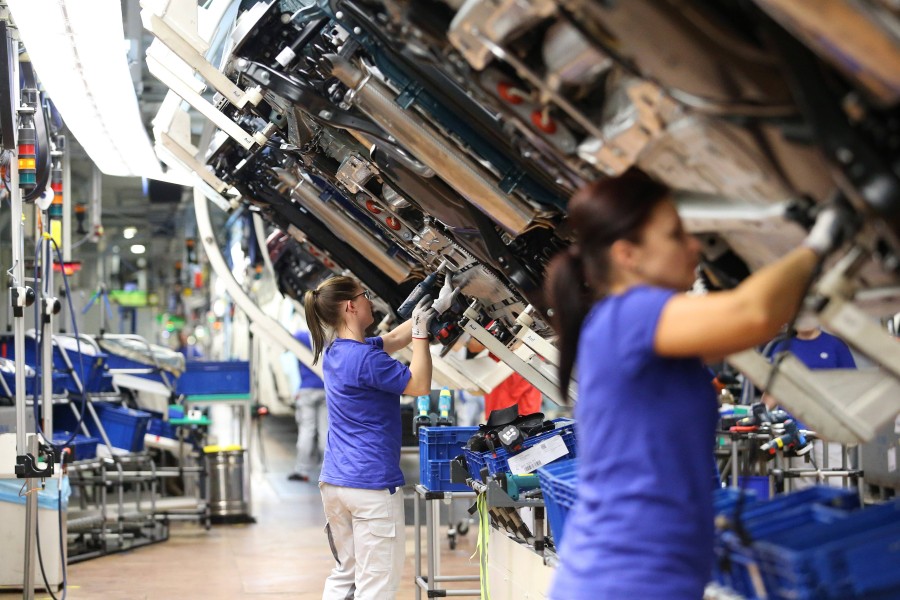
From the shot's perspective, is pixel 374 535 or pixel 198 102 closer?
pixel 374 535

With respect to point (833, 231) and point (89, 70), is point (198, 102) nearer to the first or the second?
point (89, 70)

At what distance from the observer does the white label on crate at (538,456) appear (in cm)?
439

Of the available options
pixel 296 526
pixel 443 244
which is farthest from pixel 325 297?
pixel 296 526

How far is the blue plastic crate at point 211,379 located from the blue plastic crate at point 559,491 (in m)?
7.69

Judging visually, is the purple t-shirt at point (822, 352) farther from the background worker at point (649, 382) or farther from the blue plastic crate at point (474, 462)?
the background worker at point (649, 382)

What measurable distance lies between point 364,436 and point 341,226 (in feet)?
5.53

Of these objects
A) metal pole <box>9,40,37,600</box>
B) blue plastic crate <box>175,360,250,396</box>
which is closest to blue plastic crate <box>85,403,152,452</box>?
blue plastic crate <box>175,360,250,396</box>

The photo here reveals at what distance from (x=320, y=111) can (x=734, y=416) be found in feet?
13.2

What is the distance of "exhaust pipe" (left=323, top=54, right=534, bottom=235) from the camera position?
3.55 metres

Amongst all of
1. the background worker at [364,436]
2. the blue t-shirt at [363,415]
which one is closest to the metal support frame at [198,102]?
the background worker at [364,436]

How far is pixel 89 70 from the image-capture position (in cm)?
556

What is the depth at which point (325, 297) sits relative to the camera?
16.4 ft

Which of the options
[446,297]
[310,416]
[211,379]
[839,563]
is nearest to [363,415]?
[446,297]

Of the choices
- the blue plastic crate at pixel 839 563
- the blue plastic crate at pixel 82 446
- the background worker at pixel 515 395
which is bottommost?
the blue plastic crate at pixel 839 563
